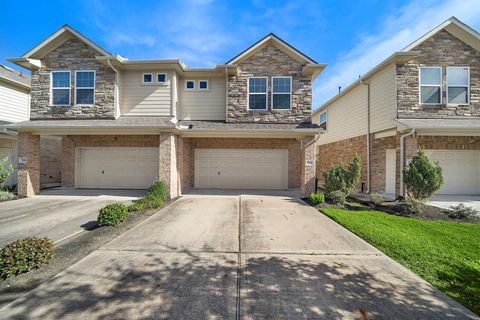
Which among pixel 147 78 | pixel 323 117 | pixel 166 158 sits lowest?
pixel 166 158

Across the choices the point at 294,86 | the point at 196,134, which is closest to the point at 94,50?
the point at 196,134

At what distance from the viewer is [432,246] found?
15.9 feet

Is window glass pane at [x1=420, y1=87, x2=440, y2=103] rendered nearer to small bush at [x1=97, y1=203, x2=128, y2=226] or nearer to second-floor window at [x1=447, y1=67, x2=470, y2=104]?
second-floor window at [x1=447, y1=67, x2=470, y2=104]

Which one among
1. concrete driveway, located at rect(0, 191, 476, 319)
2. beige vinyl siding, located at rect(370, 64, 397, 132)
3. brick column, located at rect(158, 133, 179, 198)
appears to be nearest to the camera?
concrete driveway, located at rect(0, 191, 476, 319)

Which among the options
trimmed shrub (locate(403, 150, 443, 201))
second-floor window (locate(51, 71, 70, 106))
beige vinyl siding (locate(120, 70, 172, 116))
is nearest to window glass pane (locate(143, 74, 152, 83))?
beige vinyl siding (locate(120, 70, 172, 116))

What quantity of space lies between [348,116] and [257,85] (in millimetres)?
7096

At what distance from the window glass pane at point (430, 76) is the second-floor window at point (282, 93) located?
620 cm

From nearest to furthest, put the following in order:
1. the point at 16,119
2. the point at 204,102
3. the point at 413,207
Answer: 1. the point at 413,207
2. the point at 204,102
3. the point at 16,119

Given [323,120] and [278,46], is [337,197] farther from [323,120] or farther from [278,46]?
[323,120]

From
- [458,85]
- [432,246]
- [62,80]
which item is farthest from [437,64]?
[62,80]

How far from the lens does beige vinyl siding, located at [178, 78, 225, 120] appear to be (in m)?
12.1

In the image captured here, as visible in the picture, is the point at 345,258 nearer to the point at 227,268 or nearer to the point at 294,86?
the point at 227,268

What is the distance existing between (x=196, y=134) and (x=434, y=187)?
32.3 ft

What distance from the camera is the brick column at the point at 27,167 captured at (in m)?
10.1
